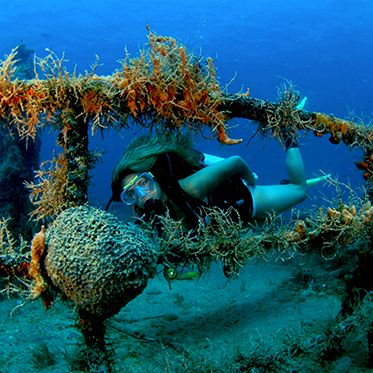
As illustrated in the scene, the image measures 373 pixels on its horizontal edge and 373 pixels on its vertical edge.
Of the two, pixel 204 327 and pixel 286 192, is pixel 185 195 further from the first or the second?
pixel 204 327

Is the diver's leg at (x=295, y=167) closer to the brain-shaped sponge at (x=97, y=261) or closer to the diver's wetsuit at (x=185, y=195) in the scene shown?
the diver's wetsuit at (x=185, y=195)

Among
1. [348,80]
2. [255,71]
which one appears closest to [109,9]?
[255,71]

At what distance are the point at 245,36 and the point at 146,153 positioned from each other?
71221 mm

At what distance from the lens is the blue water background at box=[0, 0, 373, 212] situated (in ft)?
180

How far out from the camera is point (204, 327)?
17.4ft

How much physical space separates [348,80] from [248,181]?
86402 mm

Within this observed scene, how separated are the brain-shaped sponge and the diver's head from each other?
111 centimetres

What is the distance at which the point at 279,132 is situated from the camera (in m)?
3.91

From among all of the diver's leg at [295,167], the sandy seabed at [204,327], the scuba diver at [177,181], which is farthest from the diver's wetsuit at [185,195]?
the diver's leg at [295,167]

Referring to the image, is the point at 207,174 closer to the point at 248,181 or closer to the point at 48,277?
the point at 248,181

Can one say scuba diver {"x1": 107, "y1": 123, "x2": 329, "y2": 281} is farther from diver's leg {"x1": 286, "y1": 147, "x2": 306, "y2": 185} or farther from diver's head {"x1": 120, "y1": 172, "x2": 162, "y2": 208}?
diver's leg {"x1": 286, "y1": 147, "x2": 306, "y2": 185}

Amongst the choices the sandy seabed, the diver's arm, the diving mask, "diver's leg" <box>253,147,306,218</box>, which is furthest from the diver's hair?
the sandy seabed

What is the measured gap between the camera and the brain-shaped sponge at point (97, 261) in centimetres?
265

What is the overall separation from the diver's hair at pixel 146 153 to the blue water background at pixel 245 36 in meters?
40.3
